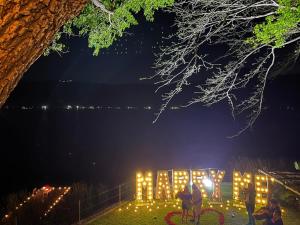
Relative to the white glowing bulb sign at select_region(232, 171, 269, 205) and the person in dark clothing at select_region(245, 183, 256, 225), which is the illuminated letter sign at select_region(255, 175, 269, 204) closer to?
the white glowing bulb sign at select_region(232, 171, 269, 205)

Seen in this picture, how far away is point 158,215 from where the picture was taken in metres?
13.7

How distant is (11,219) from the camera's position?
13.3 metres

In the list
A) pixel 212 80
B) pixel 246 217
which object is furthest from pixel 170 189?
pixel 212 80

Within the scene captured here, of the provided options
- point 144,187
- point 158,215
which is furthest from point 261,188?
point 144,187

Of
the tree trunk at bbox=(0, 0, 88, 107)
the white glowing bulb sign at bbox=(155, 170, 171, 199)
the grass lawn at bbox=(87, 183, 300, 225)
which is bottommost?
the grass lawn at bbox=(87, 183, 300, 225)

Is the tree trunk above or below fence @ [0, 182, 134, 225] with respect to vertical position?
above

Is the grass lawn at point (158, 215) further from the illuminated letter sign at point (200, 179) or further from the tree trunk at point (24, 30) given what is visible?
the tree trunk at point (24, 30)

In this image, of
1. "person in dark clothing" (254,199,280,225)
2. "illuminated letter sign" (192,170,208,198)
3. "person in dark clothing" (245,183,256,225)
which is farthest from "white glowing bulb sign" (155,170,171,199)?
"person in dark clothing" (254,199,280,225)

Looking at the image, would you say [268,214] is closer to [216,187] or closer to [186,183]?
[216,187]

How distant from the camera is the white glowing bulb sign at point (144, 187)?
51.8ft

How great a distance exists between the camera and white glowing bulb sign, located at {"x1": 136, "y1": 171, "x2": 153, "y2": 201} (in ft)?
51.8

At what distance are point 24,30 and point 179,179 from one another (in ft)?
48.3

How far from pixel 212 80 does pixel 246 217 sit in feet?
23.7

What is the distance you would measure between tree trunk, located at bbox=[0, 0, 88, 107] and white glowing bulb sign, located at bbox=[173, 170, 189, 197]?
1442 cm
